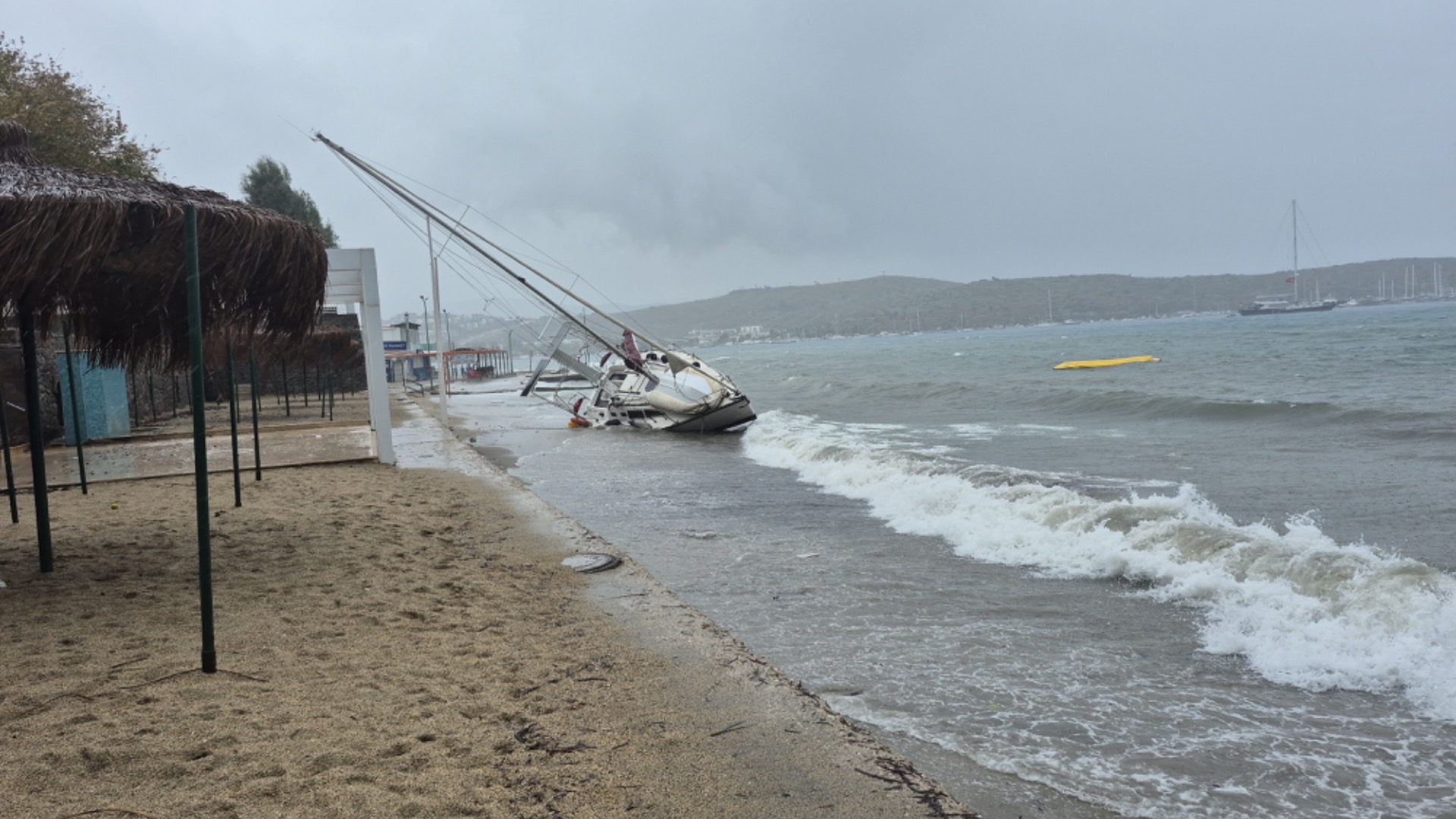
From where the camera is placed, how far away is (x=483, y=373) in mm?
77750

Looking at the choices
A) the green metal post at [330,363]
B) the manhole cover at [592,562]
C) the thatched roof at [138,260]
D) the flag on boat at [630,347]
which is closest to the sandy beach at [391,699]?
the manhole cover at [592,562]

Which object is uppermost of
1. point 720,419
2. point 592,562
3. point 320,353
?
point 320,353

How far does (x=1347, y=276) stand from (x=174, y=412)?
22516cm

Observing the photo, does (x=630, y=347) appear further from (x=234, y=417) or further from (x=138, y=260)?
(x=138, y=260)

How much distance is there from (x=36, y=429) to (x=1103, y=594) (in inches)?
306

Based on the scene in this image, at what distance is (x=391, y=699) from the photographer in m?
4.55

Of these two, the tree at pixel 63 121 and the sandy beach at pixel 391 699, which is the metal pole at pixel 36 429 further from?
the tree at pixel 63 121

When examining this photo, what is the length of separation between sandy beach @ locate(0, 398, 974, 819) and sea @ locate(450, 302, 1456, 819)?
71 cm

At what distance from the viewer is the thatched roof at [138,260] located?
17.6ft

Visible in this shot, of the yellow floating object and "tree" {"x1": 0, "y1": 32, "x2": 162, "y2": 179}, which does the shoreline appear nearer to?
"tree" {"x1": 0, "y1": 32, "x2": 162, "y2": 179}

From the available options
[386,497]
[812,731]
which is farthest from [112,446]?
[812,731]

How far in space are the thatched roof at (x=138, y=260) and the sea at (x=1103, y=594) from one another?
150 inches

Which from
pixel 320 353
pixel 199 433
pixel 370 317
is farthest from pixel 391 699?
pixel 320 353

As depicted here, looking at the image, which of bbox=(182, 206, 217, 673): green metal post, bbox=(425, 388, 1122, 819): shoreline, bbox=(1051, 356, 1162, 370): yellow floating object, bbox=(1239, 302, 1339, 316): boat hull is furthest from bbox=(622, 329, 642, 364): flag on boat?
bbox=(1239, 302, 1339, 316): boat hull
